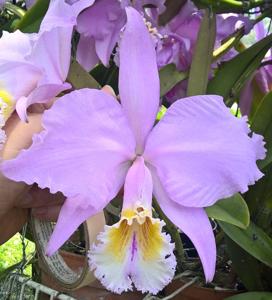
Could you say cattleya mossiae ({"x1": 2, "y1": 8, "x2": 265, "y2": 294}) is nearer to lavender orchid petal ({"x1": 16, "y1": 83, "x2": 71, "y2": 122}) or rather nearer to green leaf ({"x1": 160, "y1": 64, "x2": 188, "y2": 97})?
lavender orchid petal ({"x1": 16, "y1": 83, "x2": 71, "y2": 122})

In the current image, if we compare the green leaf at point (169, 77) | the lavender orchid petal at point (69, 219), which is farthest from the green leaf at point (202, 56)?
the lavender orchid petal at point (69, 219)

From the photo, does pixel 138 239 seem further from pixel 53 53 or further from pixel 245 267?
pixel 245 267

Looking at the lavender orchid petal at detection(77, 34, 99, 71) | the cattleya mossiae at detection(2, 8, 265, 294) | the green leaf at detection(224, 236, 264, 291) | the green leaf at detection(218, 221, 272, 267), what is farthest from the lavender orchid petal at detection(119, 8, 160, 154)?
the green leaf at detection(224, 236, 264, 291)

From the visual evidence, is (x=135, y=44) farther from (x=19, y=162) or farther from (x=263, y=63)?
(x=263, y=63)

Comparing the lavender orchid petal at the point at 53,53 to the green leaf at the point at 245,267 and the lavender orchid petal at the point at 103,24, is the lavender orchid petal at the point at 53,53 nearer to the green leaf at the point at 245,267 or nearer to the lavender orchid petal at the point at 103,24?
the lavender orchid petal at the point at 103,24

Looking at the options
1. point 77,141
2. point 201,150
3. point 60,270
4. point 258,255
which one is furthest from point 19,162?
point 258,255

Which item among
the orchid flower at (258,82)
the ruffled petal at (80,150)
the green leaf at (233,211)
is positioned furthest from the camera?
the orchid flower at (258,82)

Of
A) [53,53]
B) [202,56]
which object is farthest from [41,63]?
[202,56]
